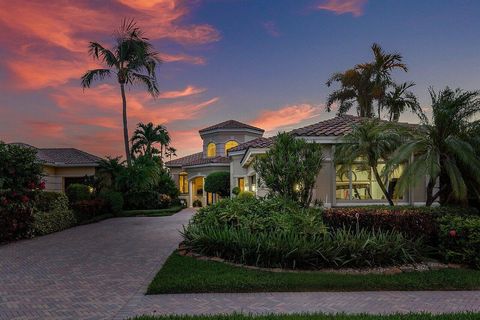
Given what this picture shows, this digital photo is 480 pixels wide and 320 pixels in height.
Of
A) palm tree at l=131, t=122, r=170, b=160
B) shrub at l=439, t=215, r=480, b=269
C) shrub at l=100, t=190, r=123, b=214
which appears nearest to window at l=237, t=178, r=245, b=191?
shrub at l=100, t=190, r=123, b=214

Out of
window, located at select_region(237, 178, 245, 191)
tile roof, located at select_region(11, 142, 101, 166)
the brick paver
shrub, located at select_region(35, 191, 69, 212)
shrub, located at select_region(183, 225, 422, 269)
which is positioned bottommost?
the brick paver

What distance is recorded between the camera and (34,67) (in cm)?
1557

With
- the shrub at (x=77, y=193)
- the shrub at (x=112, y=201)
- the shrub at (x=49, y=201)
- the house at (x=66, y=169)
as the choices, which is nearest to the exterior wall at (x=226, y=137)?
the house at (x=66, y=169)

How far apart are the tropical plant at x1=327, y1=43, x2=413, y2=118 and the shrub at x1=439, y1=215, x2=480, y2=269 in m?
21.4

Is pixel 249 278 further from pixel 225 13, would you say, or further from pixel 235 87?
pixel 235 87

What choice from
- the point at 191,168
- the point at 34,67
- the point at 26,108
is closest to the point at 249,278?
the point at 34,67

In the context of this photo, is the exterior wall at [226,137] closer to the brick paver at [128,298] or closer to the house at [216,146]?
the house at [216,146]

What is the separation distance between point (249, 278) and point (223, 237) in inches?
78.4

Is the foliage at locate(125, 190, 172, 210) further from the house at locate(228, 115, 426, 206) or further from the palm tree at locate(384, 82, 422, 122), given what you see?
the palm tree at locate(384, 82, 422, 122)

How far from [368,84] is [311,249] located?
25222 millimetres

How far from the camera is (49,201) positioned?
15750mm

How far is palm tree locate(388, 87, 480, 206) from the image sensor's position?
32.0 ft

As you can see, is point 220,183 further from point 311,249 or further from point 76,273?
point 311,249

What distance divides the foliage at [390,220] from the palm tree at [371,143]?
282 cm
